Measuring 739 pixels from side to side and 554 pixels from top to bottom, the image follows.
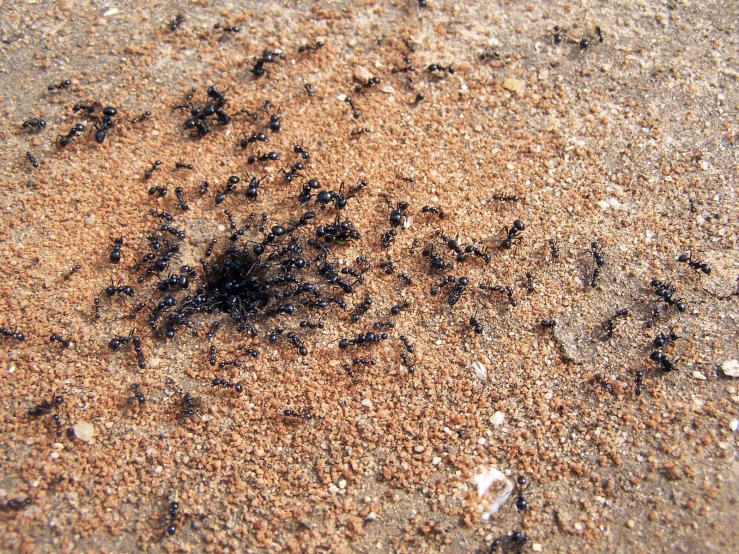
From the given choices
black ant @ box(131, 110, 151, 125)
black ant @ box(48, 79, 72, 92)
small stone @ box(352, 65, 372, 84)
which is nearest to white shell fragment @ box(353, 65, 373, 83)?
small stone @ box(352, 65, 372, 84)

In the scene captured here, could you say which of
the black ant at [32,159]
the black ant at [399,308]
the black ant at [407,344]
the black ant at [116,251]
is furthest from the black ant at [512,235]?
the black ant at [32,159]

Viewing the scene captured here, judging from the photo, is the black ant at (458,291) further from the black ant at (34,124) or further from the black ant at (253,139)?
the black ant at (34,124)

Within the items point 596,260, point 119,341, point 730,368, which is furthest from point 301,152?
point 730,368

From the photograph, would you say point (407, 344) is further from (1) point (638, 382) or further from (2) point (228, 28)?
(2) point (228, 28)

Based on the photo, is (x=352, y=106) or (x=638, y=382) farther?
(x=352, y=106)

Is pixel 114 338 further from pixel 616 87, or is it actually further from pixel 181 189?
pixel 616 87

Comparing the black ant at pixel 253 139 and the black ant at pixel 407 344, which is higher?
the black ant at pixel 253 139
